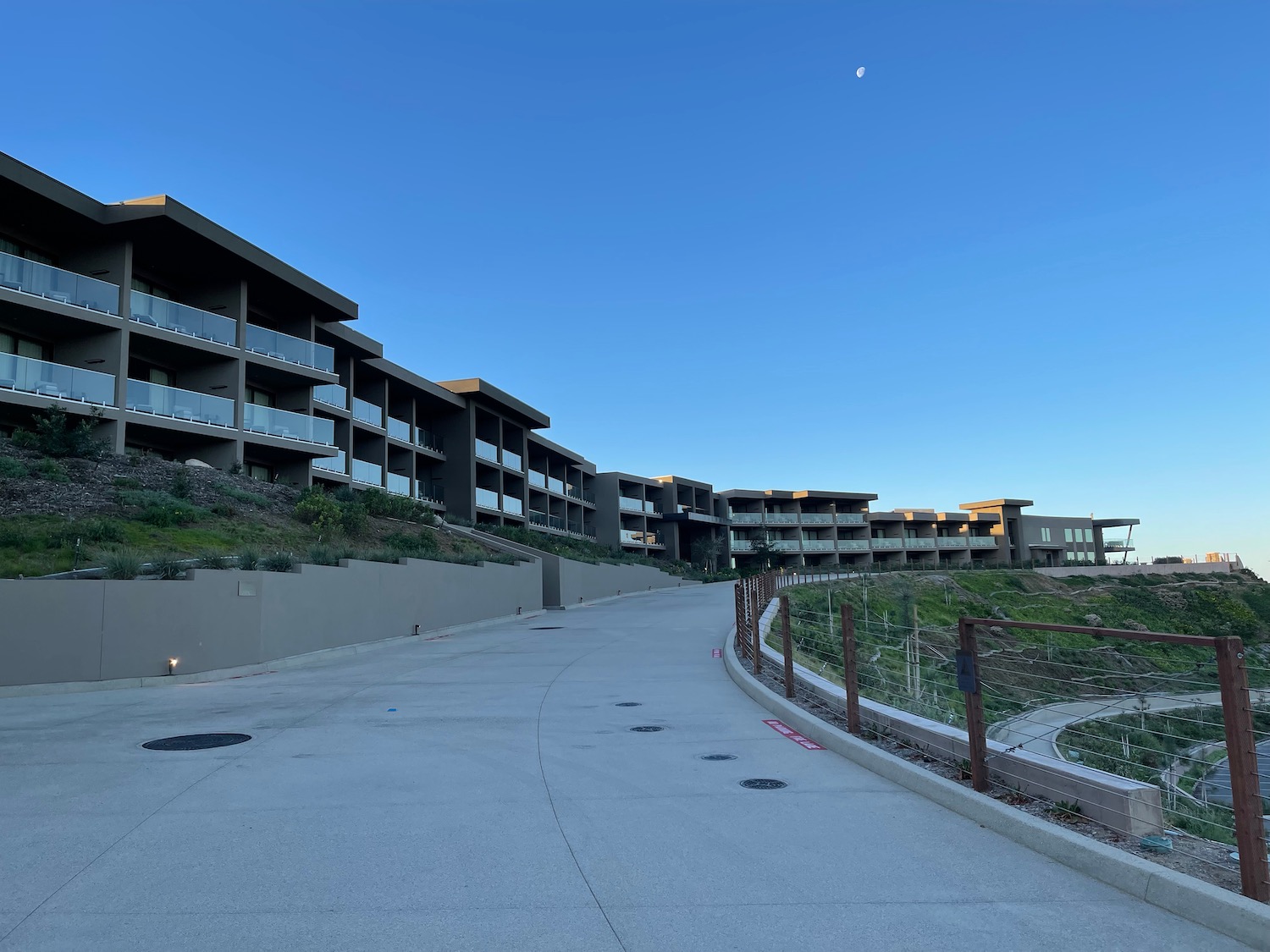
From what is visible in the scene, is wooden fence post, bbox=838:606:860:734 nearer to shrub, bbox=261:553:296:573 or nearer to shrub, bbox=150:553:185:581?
shrub, bbox=150:553:185:581

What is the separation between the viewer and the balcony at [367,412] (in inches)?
1476

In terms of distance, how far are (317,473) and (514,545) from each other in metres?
8.38

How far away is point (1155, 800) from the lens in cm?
534

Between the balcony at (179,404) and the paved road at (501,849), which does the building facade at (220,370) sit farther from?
the paved road at (501,849)

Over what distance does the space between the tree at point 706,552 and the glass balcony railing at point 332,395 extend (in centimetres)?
4218

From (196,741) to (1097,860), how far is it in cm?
861

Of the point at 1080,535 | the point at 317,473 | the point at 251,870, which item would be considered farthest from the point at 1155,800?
the point at 1080,535

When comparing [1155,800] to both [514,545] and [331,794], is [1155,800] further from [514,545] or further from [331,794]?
[514,545]

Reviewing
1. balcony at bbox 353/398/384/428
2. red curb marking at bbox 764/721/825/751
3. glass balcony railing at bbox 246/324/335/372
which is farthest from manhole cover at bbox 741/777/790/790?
balcony at bbox 353/398/384/428

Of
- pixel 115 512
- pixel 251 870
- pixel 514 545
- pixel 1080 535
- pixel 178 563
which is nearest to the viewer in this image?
pixel 251 870

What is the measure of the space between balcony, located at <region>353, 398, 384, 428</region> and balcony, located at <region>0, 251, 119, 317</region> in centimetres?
1202

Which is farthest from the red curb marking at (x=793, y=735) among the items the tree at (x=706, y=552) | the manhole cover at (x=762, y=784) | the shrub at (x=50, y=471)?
the tree at (x=706, y=552)

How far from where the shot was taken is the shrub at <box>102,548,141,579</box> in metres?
14.8

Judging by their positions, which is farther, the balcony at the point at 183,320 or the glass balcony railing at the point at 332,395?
the glass balcony railing at the point at 332,395
